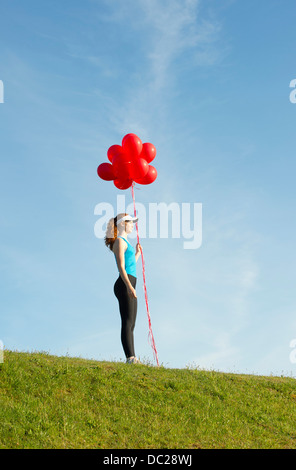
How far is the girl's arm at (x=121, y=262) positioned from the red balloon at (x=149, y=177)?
1.87 meters

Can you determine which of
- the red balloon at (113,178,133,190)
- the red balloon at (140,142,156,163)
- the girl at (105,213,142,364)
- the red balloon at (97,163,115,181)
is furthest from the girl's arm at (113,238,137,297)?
the red balloon at (140,142,156,163)

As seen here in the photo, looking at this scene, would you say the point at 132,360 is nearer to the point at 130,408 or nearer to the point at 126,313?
the point at 126,313

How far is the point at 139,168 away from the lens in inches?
475

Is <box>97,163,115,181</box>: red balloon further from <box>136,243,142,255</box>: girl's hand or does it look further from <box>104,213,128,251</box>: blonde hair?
<box>136,243,142,255</box>: girl's hand

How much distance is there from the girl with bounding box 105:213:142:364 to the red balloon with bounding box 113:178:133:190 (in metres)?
0.96

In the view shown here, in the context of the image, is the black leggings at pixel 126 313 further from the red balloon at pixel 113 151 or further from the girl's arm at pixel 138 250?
the red balloon at pixel 113 151

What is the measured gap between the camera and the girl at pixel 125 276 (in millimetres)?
11383

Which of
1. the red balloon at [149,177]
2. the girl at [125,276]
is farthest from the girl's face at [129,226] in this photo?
the red balloon at [149,177]

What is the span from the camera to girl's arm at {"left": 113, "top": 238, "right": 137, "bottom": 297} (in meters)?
11.3
